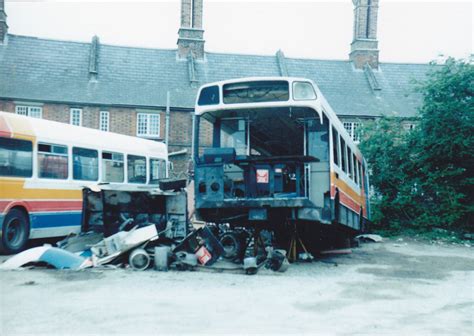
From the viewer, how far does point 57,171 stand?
1291 centimetres

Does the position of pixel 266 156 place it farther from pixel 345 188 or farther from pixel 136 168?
pixel 136 168

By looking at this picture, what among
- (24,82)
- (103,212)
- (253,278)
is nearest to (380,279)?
(253,278)

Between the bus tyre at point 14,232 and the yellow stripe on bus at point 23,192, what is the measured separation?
0.39 m

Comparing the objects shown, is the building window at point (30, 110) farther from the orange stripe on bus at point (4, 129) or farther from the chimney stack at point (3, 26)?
the orange stripe on bus at point (4, 129)

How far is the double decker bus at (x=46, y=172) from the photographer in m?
11.2

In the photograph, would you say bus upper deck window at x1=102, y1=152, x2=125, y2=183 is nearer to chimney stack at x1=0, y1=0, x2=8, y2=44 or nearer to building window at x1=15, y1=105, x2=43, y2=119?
building window at x1=15, y1=105, x2=43, y2=119

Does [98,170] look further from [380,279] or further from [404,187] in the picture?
[404,187]

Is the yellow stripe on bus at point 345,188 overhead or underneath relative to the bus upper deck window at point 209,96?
underneath

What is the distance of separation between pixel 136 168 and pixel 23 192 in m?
5.83

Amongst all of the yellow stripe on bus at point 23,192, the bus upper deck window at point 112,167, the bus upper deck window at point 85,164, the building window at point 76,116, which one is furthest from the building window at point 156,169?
the building window at point 76,116

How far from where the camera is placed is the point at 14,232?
1133cm

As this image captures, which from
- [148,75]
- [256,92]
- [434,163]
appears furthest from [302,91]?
[148,75]

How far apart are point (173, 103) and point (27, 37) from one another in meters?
11.2

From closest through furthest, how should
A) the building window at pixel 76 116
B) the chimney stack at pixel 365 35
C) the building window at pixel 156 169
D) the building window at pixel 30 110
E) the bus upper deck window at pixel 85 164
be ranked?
the bus upper deck window at pixel 85 164
the building window at pixel 156 169
the building window at pixel 30 110
the building window at pixel 76 116
the chimney stack at pixel 365 35
